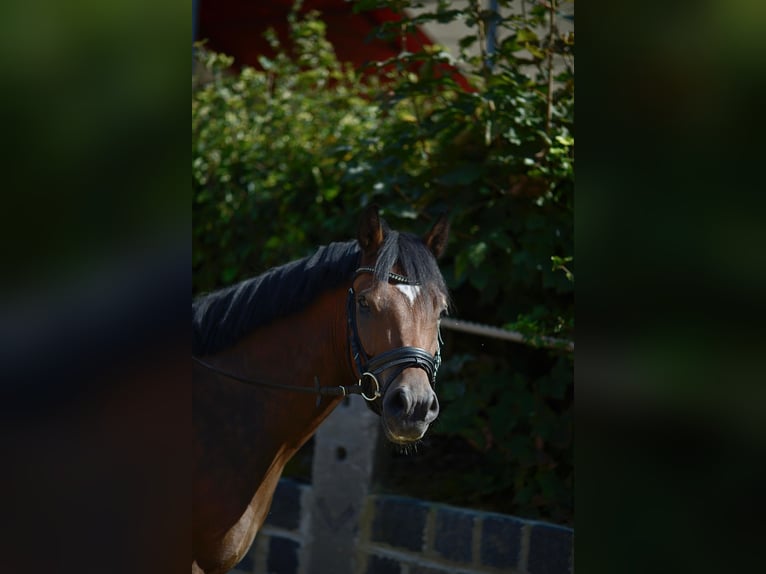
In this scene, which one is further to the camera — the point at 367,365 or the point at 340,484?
the point at 340,484

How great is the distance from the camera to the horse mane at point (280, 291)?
262cm

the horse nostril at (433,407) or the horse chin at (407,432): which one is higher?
the horse nostril at (433,407)

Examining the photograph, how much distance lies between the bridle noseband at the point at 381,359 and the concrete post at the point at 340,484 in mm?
1618

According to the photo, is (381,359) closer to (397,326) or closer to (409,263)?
(397,326)

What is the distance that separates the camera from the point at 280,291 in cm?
273

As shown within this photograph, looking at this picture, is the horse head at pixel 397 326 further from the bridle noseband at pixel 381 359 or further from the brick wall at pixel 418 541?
the brick wall at pixel 418 541

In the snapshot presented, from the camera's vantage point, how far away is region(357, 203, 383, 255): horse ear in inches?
103

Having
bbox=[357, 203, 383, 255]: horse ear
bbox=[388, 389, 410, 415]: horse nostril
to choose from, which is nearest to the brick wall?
bbox=[388, 389, 410, 415]: horse nostril

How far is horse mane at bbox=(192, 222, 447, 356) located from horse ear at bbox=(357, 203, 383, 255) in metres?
0.03

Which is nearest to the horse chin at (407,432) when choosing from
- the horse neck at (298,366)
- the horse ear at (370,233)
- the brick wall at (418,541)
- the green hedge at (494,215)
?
the horse neck at (298,366)

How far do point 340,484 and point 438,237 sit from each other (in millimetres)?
1768

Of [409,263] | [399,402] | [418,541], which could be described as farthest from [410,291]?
[418,541]
